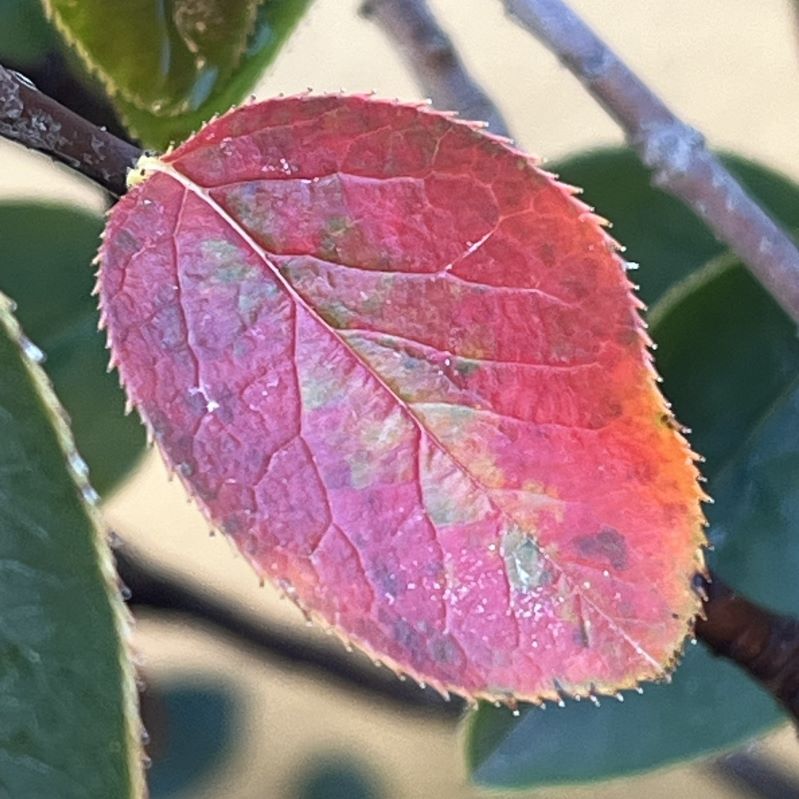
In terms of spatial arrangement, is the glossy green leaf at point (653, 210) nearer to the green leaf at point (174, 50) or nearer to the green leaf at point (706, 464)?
the green leaf at point (706, 464)

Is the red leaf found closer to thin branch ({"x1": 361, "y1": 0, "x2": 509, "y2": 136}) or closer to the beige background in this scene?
thin branch ({"x1": 361, "y1": 0, "x2": 509, "y2": 136})

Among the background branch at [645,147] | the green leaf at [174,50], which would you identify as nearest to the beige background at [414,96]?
the background branch at [645,147]

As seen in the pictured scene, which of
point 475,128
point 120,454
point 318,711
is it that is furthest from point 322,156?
point 318,711

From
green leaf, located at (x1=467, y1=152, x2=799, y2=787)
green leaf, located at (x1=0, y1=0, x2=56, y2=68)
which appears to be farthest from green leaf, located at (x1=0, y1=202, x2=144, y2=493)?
green leaf, located at (x1=467, y1=152, x2=799, y2=787)

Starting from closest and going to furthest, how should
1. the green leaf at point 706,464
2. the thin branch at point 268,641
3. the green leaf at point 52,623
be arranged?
1. the green leaf at point 52,623
2. the green leaf at point 706,464
3. the thin branch at point 268,641

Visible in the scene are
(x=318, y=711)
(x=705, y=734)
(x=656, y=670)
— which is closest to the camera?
(x=656, y=670)

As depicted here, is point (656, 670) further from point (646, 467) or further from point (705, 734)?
point (705, 734)

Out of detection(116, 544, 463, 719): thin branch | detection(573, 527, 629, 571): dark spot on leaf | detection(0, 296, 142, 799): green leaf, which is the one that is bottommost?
detection(116, 544, 463, 719): thin branch
